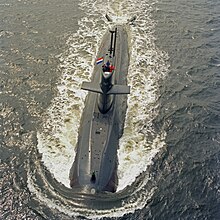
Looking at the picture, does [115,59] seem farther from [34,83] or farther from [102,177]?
[102,177]

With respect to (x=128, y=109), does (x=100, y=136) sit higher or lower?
lower

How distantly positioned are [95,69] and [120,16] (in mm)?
14615

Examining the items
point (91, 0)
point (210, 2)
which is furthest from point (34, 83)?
point (210, 2)

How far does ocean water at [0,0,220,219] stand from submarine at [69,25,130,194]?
0.78 metres

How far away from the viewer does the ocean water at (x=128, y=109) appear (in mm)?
24469

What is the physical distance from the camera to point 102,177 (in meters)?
24.8

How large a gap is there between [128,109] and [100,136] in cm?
640

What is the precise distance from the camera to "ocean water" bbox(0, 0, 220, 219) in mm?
24469

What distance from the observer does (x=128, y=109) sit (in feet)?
108

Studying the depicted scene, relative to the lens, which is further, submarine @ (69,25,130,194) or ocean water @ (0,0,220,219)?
submarine @ (69,25,130,194)

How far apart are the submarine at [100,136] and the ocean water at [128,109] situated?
777mm

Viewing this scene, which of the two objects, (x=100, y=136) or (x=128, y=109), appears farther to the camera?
(x=128, y=109)

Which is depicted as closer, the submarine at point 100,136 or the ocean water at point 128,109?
the ocean water at point 128,109

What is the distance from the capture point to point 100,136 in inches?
1081
